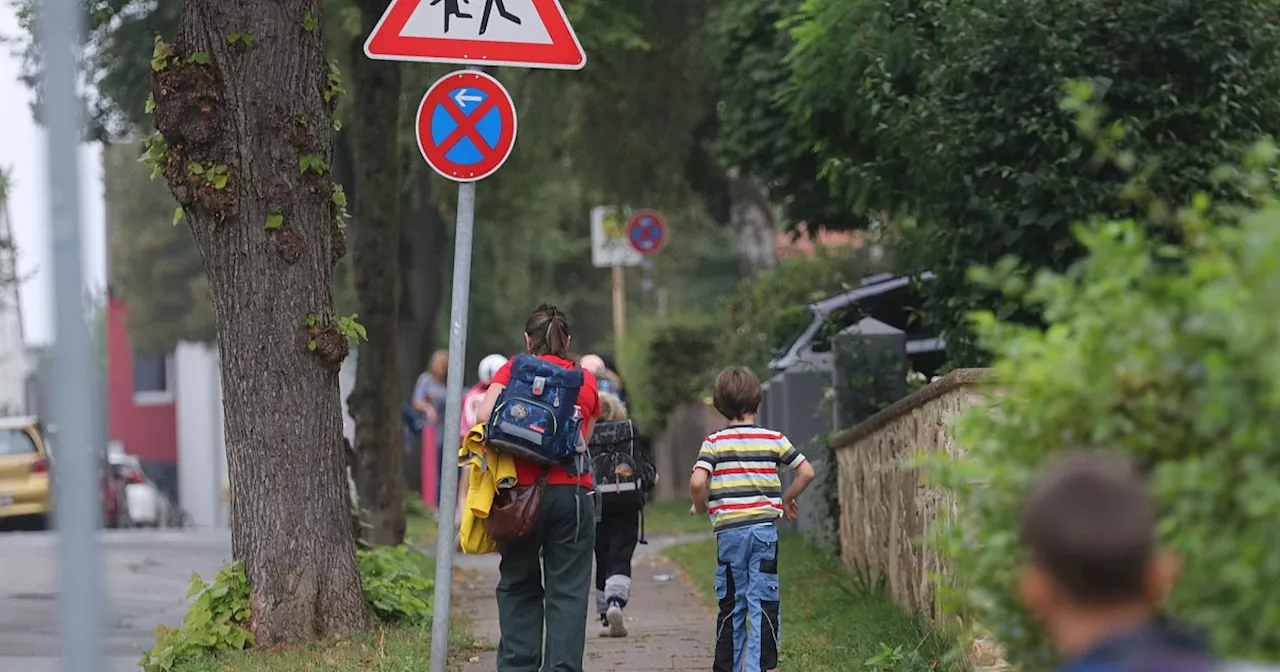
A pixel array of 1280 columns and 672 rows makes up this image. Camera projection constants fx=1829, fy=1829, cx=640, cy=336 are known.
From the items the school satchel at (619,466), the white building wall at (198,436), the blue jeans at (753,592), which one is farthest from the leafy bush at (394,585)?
the white building wall at (198,436)

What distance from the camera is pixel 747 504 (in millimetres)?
7164

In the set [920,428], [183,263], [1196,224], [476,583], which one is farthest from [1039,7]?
[183,263]

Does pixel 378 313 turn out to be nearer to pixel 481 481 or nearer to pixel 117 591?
pixel 117 591

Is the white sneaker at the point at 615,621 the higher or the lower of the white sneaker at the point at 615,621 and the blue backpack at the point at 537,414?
the lower

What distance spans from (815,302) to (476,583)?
157 inches

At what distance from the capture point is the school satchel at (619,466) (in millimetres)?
9273

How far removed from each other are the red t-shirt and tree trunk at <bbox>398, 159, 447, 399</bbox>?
15430mm

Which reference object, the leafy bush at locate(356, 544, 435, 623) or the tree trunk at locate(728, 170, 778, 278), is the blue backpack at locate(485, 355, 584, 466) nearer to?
the leafy bush at locate(356, 544, 435, 623)

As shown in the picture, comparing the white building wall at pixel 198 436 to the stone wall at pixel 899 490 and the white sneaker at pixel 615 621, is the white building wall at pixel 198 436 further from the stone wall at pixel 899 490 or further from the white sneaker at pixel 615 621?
the white sneaker at pixel 615 621

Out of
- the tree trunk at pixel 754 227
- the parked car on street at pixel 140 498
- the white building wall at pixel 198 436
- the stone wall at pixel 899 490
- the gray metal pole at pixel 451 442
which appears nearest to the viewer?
the gray metal pole at pixel 451 442

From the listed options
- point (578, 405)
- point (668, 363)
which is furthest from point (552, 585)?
point (668, 363)

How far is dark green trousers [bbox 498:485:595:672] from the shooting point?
6.85 metres

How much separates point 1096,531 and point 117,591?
35.9 ft

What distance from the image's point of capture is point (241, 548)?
810cm
